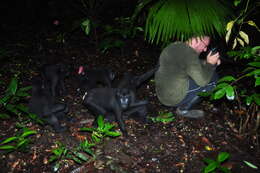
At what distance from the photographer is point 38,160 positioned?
2922 mm

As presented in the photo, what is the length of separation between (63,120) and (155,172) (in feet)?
4.31

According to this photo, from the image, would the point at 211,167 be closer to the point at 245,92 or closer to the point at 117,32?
the point at 245,92

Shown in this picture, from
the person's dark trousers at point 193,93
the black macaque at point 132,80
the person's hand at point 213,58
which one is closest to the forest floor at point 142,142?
the person's dark trousers at point 193,93

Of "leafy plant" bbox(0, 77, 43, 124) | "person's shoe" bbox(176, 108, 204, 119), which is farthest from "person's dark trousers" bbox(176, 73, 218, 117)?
"leafy plant" bbox(0, 77, 43, 124)

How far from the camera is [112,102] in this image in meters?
3.06

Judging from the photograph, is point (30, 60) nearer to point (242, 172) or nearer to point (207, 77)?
point (207, 77)

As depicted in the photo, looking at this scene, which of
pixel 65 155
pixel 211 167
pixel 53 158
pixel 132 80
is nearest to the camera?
pixel 211 167

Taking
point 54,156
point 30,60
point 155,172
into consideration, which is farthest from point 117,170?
point 30,60

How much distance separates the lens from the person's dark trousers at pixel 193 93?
3502 mm

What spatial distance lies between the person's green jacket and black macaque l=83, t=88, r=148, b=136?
1.31ft

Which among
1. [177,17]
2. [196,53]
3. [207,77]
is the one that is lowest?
[207,77]

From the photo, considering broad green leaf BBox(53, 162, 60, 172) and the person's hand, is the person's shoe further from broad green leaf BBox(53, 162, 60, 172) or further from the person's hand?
broad green leaf BBox(53, 162, 60, 172)

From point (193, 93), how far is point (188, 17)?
0.98m

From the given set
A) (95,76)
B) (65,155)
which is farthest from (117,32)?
(65,155)
